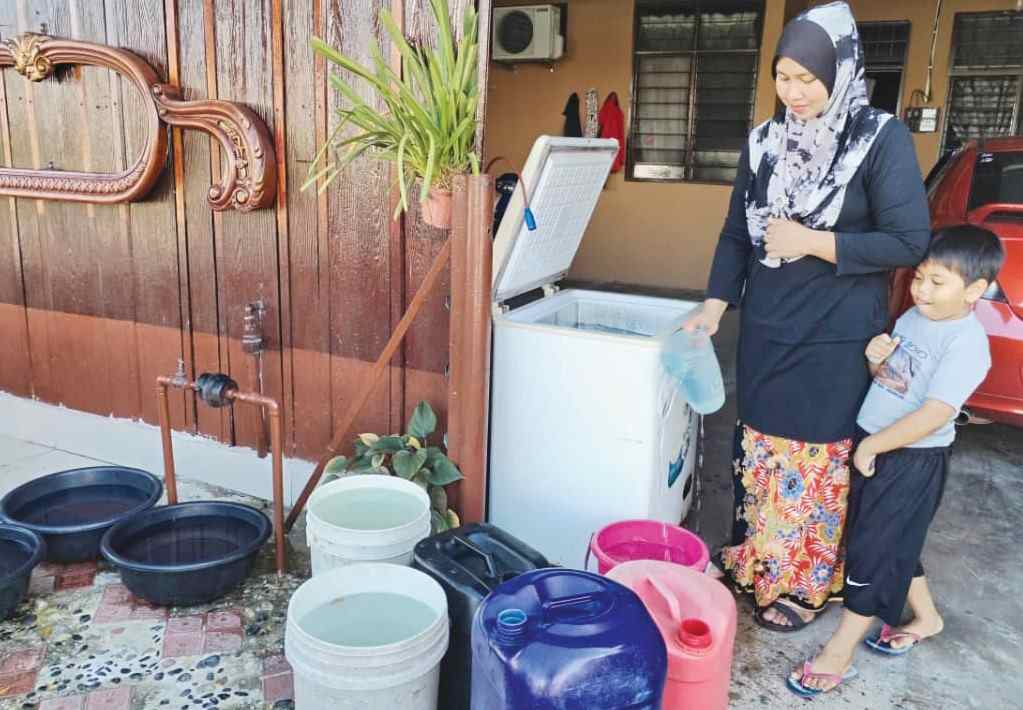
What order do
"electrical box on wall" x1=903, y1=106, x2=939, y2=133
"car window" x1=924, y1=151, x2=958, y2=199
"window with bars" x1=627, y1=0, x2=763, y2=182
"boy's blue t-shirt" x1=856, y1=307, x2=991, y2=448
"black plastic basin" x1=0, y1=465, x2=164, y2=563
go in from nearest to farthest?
"boy's blue t-shirt" x1=856, y1=307, x2=991, y2=448, "black plastic basin" x1=0, y1=465, x2=164, y2=563, "car window" x1=924, y1=151, x2=958, y2=199, "electrical box on wall" x1=903, y1=106, x2=939, y2=133, "window with bars" x1=627, y1=0, x2=763, y2=182

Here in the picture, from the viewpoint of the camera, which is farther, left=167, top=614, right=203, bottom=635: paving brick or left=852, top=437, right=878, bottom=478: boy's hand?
left=167, top=614, right=203, bottom=635: paving brick

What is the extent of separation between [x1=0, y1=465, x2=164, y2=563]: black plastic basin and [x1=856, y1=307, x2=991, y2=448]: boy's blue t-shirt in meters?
2.27

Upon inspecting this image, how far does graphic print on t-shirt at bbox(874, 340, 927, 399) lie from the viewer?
201cm

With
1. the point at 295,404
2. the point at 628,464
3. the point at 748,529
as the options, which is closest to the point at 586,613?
the point at 628,464

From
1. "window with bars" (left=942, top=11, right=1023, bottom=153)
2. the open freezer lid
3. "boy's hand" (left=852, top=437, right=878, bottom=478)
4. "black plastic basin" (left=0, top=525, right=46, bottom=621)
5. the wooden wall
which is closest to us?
"boy's hand" (left=852, top=437, right=878, bottom=478)

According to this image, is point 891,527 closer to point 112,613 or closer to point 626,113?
point 112,613

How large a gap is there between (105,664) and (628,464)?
1.57 m

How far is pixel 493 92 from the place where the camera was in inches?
331

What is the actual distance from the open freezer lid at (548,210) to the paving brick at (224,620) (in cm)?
127

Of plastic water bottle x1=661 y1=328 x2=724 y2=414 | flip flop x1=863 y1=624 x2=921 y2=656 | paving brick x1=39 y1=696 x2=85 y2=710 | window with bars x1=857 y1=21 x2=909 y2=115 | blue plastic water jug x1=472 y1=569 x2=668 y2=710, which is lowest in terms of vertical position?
paving brick x1=39 y1=696 x2=85 y2=710

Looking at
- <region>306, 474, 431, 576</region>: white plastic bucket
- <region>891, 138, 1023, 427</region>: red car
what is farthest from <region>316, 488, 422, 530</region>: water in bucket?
<region>891, 138, 1023, 427</region>: red car

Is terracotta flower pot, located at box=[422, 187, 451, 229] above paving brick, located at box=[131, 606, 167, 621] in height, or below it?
above

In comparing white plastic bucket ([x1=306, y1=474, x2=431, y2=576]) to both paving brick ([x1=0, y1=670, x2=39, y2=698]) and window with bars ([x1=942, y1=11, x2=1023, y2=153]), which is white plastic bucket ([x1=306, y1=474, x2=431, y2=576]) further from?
window with bars ([x1=942, y1=11, x2=1023, y2=153])

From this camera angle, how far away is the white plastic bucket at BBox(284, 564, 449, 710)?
1599 millimetres
